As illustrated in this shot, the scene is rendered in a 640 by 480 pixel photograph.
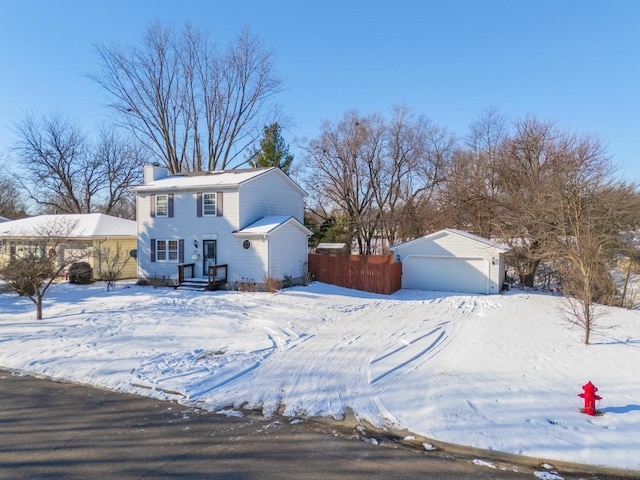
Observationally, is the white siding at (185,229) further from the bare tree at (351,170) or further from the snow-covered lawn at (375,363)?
the bare tree at (351,170)

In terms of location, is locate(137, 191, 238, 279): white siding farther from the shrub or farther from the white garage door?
the white garage door

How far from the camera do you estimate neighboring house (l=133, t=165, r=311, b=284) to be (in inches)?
676

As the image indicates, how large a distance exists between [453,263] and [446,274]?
0.65m

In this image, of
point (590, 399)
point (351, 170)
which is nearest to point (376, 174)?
point (351, 170)

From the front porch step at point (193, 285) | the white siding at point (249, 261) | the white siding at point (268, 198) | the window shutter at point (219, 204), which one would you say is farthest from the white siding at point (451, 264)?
the front porch step at point (193, 285)

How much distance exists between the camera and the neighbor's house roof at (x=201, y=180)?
17.9 meters

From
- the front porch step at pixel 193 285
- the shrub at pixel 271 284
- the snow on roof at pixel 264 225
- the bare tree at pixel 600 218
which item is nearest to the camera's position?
the bare tree at pixel 600 218

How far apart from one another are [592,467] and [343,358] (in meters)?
4.39

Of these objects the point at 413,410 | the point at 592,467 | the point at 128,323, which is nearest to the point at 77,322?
the point at 128,323

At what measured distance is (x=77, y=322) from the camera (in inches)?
416

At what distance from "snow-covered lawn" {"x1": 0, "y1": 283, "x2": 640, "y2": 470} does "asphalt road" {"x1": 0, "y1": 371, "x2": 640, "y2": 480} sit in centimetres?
37

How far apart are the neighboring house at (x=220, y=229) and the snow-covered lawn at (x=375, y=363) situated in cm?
405

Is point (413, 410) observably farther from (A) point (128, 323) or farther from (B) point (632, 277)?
(B) point (632, 277)

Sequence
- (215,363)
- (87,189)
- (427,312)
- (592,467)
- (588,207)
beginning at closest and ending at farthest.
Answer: (592,467) < (215,363) < (427,312) < (588,207) < (87,189)
